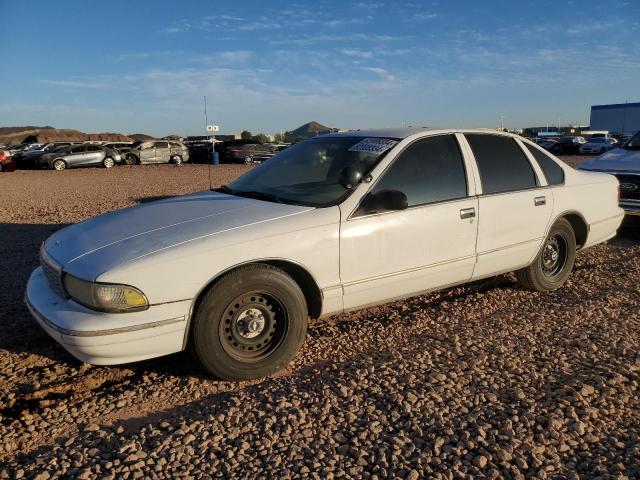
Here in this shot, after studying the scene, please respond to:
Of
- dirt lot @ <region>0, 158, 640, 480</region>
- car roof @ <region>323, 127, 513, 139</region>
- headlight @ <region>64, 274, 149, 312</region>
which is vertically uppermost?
car roof @ <region>323, 127, 513, 139</region>

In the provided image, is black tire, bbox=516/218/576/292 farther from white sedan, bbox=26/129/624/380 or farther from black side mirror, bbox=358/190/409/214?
black side mirror, bbox=358/190/409/214

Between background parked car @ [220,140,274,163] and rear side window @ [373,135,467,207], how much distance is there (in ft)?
84.1

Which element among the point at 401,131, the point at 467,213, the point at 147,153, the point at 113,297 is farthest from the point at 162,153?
the point at 113,297

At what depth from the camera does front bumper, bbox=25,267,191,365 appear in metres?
2.83

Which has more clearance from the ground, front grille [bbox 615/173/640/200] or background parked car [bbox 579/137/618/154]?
background parked car [bbox 579/137/618/154]

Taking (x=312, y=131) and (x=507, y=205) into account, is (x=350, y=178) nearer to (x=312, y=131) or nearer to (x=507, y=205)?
(x=507, y=205)

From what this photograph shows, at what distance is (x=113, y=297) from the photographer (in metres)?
2.84

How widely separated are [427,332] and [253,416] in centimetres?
175

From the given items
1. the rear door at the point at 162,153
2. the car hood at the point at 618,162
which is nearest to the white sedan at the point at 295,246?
the car hood at the point at 618,162

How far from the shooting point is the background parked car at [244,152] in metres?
29.5

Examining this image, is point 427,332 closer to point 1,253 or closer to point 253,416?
point 253,416

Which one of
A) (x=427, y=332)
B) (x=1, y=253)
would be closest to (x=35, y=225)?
(x=1, y=253)

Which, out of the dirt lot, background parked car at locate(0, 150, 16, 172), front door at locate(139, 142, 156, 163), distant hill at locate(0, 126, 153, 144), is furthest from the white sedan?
distant hill at locate(0, 126, 153, 144)

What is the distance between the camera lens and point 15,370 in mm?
3412
